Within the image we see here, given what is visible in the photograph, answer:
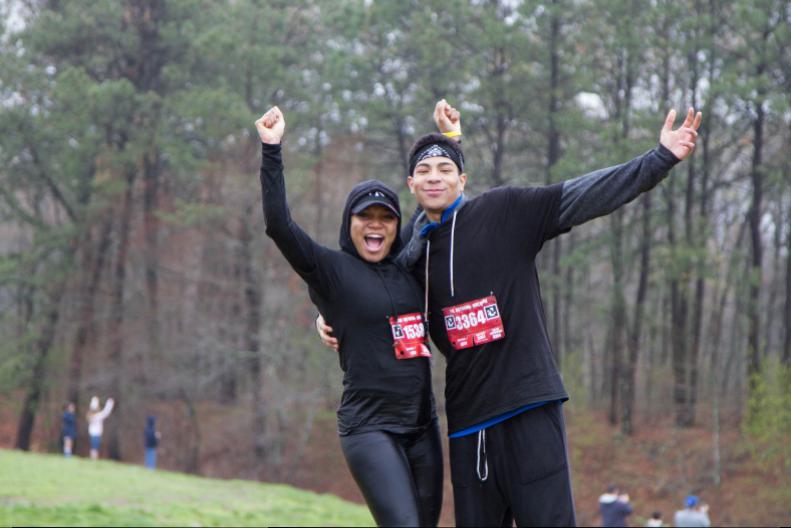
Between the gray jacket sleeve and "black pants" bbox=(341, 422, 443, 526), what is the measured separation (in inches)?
45.8

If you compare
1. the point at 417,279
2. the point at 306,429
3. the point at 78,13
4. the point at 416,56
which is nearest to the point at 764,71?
the point at 416,56

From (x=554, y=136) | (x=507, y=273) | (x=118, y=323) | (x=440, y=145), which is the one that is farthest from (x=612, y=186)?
(x=118, y=323)

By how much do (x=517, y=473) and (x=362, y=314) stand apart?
96cm

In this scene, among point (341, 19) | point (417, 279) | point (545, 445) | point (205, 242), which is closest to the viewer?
point (545, 445)

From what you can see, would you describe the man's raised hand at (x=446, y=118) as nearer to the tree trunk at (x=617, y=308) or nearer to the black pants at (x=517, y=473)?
the black pants at (x=517, y=473)

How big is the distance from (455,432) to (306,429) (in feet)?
90.0

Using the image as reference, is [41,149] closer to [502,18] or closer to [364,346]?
[502,18]

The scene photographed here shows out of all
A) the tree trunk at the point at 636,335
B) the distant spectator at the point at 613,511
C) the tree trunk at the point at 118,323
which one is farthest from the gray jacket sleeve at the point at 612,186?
the tree trunk at the point at 118,323

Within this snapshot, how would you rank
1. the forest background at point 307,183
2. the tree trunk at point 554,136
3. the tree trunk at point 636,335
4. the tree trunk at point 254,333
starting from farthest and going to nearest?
1. the tree trunk at point 254,333
2. the tree trunk at point 636,335
3. the tree trunk at point 554,136
4. the forest background at point 307,183

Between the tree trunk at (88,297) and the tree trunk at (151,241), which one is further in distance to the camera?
the tree trunk at (151,241)

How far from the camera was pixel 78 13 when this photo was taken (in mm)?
31906

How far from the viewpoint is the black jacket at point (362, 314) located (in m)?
4.64

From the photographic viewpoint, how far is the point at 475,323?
15.1 ft

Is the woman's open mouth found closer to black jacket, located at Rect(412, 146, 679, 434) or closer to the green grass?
black jacket, located at Rect(412, 146, 679, 434)
